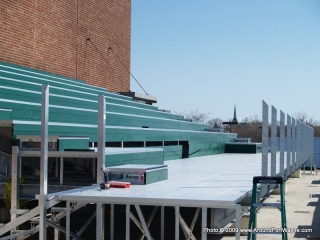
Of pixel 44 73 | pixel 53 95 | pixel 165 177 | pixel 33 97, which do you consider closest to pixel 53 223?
pixel 165 177

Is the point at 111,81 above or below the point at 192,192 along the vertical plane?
above

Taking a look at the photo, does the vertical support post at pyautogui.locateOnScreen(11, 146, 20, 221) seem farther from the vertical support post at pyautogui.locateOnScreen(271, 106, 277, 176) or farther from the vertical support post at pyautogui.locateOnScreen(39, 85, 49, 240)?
→ the vertical support post at pyautogui.locateOnScreen(271, 106, 277, 176)

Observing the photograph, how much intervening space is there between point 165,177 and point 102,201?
284 centimetres

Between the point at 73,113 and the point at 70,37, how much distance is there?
740 cm

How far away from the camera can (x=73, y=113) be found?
13086 millimetres

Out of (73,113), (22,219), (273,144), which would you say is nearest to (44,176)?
(22,219)

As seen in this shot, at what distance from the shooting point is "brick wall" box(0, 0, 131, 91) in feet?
53.3

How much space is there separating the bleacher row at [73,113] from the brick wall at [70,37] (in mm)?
644

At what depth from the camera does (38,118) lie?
1173cm

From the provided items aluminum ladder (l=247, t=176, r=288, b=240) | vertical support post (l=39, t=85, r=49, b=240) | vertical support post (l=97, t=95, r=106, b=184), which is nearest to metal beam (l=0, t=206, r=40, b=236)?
vertical support post (l=39, t=85, r=49, b=240)

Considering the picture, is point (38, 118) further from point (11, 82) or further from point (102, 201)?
point (102, 201)

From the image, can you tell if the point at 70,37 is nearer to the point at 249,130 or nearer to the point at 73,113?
the point at 73,113

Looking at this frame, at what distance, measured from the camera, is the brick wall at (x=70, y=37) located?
16234 millimetres

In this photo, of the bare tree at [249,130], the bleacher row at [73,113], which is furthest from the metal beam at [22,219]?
the bare tree at [249,130]
